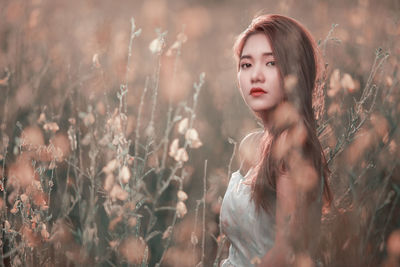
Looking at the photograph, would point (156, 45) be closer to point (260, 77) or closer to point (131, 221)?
point (260, 77)

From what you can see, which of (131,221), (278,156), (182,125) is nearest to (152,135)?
(182,125)

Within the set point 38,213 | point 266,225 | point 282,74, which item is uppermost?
point 282,74

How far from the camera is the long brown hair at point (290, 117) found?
3.53 feet

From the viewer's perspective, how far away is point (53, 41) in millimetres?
2314

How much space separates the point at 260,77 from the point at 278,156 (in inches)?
10.4

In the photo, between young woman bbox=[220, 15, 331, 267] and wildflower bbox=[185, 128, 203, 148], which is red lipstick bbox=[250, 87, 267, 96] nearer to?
young woman bbox=[220, 15, 331, 267]

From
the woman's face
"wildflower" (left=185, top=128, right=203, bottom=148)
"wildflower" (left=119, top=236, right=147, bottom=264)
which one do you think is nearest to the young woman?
the woman's face

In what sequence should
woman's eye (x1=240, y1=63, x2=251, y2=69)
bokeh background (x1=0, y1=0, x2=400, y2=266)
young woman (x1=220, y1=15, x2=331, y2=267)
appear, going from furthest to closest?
woman's eye (x1=240, y1=63, x2=251, y2=69), bokeh background (x1=0, y1=0, x2=400, y2=266), young woman (x1=220, y1=15, x2=331, y2=267)

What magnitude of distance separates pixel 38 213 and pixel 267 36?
0.87 metres

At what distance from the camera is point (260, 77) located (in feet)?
3.96

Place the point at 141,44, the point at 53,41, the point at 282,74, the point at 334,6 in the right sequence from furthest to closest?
the point at 141,44, the point at 334,6, the point at 53,41, the point at 282,74

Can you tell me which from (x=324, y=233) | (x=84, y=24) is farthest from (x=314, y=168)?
(x=84, y=24)

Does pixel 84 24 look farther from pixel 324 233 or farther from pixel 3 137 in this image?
pixel 324 233

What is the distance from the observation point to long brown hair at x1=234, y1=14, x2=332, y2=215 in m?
1.08
